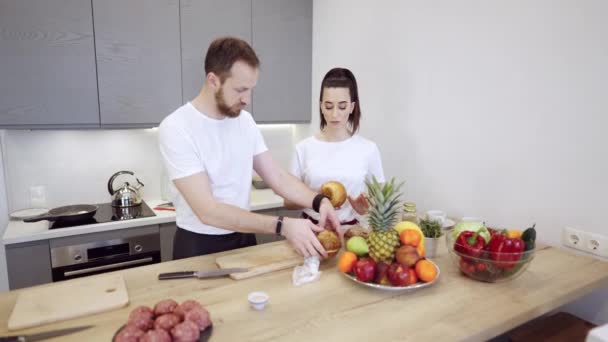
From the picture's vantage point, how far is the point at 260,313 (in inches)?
40.4

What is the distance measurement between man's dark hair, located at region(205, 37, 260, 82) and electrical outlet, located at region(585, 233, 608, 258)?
151 centimetres

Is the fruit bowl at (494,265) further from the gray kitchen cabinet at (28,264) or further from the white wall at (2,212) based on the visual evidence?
the white wall at (2,212)

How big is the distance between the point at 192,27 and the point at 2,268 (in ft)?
6.15

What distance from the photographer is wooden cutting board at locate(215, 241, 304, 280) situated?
127 centimetres

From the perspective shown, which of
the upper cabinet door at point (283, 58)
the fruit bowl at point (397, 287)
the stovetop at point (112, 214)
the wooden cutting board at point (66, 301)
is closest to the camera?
the wooden cutting board at point (66, 301)

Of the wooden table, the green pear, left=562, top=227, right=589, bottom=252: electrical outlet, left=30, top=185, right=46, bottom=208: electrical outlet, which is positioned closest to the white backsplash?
left=30, top=185, right=46, bottom=208: electrical outlet

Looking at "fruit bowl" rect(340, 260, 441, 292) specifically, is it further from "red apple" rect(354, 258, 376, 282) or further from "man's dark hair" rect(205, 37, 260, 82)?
"man's dark hair" rect(205, 37, 260, 82)

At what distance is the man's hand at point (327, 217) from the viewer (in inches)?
58.3

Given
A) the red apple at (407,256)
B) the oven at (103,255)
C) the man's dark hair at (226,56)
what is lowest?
the oven at (103,255)

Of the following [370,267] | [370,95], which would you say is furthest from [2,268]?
[370,95]

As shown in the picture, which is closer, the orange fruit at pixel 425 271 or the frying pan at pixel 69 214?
the orange fruit at pixel 425 271

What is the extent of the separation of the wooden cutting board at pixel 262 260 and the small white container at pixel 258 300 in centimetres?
18

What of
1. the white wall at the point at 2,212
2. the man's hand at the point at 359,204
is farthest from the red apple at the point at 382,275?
the white wall at the point at 2,212

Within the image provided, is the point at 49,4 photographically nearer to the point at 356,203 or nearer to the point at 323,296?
the point at 356,203
